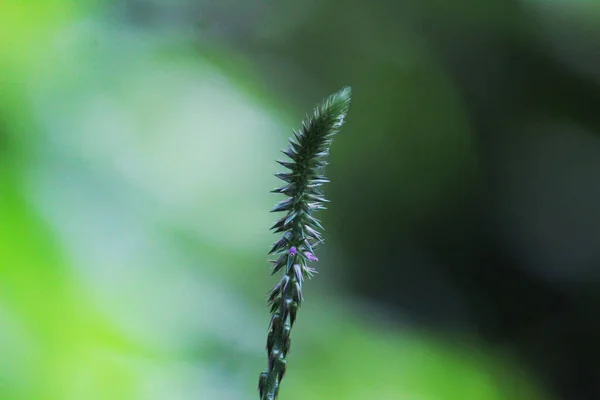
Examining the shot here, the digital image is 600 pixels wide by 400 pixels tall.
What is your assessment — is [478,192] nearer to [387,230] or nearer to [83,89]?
[387,230]

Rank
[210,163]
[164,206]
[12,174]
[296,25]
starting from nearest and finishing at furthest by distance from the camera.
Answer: [12,174] → [164,206] → [210,163] → [296,25]

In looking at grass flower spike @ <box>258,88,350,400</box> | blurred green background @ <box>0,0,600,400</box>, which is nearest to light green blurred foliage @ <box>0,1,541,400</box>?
Result: blurred green background @ <box>0,0,600,400</box>

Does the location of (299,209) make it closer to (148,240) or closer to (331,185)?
(148,240)

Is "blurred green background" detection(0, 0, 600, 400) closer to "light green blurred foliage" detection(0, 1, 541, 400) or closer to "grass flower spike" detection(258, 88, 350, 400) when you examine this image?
"light green blurred foliage" detection(0, 1, 541, 400)

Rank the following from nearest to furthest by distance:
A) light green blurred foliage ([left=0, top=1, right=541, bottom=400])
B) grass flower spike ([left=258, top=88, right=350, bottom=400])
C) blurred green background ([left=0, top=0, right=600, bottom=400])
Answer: grass flower spike ([left=258, top=88, right=350, bottom=400]), light green blurred foliage ([left=0, top=1, right=541, bottom=400]), blurred green background ([left=0, top=0, right=600, bottom=400])

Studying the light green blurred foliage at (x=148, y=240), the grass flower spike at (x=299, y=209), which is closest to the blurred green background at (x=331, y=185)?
the light green blurred foliage at (x=148, y=240)

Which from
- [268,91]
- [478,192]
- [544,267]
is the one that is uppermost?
[268,91]

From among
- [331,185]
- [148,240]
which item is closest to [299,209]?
[148,240]

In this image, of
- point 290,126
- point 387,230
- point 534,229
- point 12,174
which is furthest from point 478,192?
point 12,174
